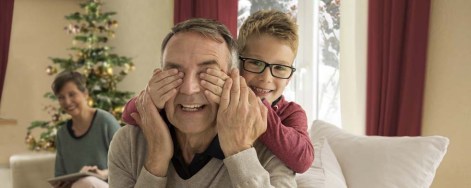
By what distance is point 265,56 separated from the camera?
162 cm

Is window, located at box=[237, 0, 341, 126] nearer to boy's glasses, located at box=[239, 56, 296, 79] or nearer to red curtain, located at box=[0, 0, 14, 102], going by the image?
boy's glasses, located at box=[239, 56, 296, 79]

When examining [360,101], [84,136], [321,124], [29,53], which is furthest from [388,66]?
[29,53]

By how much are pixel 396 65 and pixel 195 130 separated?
10.4 ft

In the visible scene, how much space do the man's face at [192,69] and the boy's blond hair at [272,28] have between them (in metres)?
0.38

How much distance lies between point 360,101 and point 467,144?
3.03 feet

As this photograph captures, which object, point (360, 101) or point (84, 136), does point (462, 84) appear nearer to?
point (360, 101)

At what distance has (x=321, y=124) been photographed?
2635 millimetres

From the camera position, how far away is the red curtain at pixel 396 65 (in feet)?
13.3

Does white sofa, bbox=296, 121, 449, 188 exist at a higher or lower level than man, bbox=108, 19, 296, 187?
lower

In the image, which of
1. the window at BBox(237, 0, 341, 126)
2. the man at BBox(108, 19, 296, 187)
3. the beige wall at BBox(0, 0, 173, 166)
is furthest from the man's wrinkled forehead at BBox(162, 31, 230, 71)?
the beige wall at BBox(0, 0, 173, 166)

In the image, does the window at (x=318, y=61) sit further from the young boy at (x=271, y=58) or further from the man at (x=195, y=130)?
the man at (x=195, y=130)

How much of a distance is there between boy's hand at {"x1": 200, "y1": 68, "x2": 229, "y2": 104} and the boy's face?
42 cm

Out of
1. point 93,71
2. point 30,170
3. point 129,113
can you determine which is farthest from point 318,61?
point 129,113

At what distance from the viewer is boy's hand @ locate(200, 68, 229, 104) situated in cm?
120
